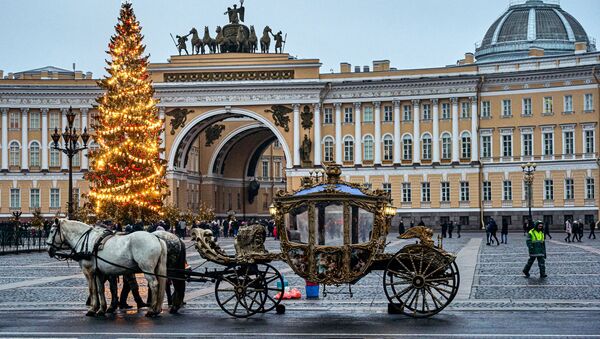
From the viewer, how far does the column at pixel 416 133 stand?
75.9 meters

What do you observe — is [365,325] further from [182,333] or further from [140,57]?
[140,57]

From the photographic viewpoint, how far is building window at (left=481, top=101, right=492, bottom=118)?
74.8 m

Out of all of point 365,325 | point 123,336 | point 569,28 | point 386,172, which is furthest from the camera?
point 569,28

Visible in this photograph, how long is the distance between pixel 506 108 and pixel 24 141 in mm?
34977

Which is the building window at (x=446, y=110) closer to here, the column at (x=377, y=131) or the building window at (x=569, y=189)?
the column at (x=377, y=131)

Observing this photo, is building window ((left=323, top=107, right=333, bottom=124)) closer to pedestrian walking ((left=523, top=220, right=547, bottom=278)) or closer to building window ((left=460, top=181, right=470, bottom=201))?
building window ((left=460, top=181, right=470, bottom=201))

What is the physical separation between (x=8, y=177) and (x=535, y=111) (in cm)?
3828

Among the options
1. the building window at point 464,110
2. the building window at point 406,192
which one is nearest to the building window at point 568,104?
the building window at point 464,110

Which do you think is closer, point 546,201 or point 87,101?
point 546,201

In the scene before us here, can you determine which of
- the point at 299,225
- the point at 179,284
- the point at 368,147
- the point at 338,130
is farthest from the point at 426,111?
the point at 299,225

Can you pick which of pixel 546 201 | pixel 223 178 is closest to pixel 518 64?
pixel 546 201

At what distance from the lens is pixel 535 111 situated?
73.2m

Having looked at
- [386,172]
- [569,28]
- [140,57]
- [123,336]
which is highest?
[569,28]

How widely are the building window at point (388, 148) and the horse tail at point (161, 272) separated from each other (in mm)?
58082
